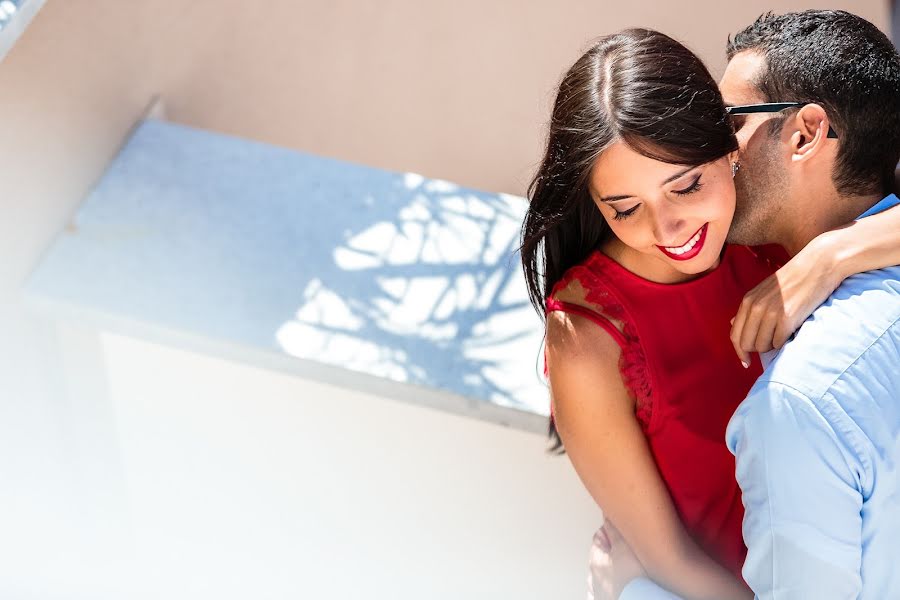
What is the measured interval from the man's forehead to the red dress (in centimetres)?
35

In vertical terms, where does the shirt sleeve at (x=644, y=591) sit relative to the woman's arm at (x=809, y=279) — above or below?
below

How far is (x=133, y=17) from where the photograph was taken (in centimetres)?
287

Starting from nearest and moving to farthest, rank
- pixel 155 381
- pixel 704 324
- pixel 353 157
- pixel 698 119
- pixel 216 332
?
pixel 698 119
pixel 704 324
pixel 216 332
pixel 155 381
pixel 353 157

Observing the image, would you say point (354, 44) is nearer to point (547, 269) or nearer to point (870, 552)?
point (547, 269)

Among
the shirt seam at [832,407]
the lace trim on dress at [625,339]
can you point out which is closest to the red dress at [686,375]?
the lace trim on dress at [625,339]

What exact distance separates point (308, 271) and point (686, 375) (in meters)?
1.17

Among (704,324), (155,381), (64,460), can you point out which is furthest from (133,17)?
(704,324)

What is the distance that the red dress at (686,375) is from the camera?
1.91 metres

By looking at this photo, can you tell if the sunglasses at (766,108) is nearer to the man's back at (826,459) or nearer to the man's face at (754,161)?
the man's face at (754,161)

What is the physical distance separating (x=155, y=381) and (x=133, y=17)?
0.94 metres

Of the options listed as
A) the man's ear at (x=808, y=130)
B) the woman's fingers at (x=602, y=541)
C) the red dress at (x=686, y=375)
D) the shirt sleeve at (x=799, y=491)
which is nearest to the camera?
the shirt sleeve at (x=799, y=491)

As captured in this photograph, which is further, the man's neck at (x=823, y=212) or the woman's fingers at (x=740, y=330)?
the man's neck at (x=823, y=212)

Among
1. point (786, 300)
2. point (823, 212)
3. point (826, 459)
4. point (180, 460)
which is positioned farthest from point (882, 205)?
point (180, 460)

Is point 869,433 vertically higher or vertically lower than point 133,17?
lower
